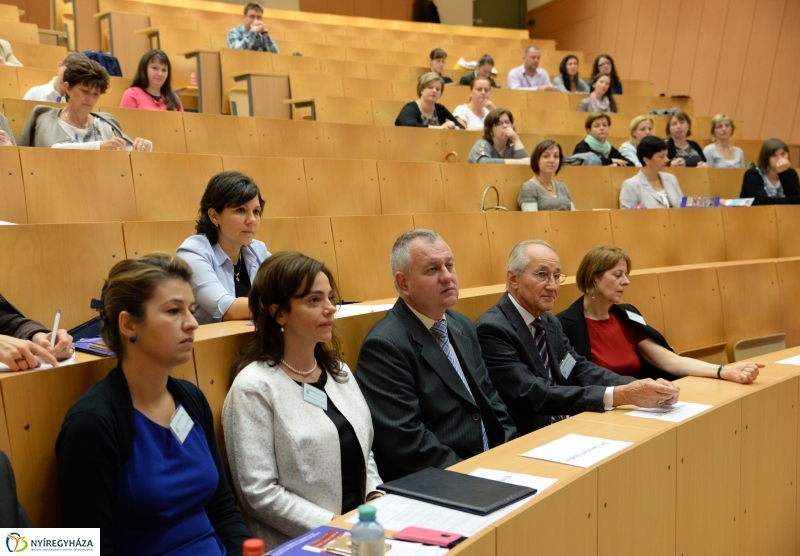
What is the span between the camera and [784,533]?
1.88 m

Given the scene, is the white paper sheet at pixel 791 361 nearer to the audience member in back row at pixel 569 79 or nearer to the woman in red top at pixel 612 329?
the woman in red top at pixel 612 329

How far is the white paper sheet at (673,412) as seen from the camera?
5.23 ft

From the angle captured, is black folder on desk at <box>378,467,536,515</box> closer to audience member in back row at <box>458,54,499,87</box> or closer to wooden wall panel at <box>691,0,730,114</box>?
audience member in back row at <box>458,54,499,87</box>

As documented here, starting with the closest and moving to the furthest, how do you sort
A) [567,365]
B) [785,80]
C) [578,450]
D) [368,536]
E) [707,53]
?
[368,536], [578,450], [567,365], [785,80], [707,53]

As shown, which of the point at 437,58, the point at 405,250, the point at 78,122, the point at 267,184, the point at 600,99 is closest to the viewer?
the point at 405,250

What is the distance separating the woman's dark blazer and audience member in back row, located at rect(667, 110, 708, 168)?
244 centimetres

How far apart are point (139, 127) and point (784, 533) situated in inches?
95.4

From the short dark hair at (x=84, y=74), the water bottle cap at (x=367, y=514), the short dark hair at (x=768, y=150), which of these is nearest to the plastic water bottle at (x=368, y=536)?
the water bottle cap at (x=367, y=514)

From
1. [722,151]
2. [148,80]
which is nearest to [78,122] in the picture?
[148,80]

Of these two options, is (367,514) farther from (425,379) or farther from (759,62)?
(759,62)

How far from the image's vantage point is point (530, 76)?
19.2ft

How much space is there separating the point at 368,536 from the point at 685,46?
7.01 metres

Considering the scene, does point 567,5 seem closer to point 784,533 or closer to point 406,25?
point 406,25

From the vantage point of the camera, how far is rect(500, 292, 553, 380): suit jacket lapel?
1.96 meters
